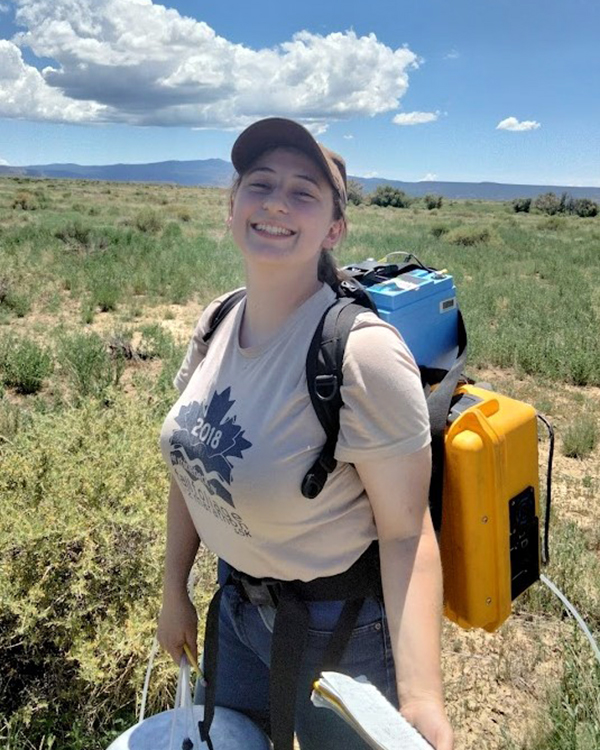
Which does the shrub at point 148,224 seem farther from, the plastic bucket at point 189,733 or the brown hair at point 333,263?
the plastic bucket at point 189,733

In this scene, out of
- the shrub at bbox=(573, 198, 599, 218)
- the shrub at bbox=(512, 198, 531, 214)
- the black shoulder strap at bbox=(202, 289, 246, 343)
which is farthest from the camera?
the shrub at bbox=(512, 198, 531, 214)

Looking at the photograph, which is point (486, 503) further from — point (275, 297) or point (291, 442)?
point (275, 297)

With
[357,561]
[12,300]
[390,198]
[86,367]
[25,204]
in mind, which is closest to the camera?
[357,561]

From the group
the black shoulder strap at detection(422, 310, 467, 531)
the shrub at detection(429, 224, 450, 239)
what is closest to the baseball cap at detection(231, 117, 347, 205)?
the black shoulder strap at detection(422, 310, 467, 531)

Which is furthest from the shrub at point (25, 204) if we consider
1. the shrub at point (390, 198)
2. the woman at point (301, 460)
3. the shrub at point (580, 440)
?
the woman at point (301, 460)

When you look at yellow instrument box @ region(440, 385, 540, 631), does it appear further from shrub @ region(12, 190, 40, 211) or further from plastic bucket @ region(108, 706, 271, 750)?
shrub @ region(12, 190, 40, 211)

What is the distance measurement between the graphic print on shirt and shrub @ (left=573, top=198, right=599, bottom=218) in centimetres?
4472

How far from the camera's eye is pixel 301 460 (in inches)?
44.5

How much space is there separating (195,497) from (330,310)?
20.3 inches

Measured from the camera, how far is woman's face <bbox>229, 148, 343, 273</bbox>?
126 centimetres

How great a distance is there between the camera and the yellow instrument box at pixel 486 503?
→ 1.26m

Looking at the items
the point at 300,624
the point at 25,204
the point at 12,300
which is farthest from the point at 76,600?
the point at 25,204

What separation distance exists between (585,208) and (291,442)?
46.3m

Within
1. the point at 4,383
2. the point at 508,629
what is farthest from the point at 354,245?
the point at 508,629
